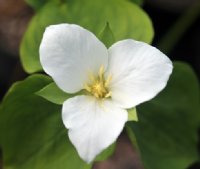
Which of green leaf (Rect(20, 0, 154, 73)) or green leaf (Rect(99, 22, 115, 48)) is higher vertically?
green leaf (Rect(99, 22, 115, 48))

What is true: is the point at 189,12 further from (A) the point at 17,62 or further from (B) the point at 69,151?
(B) the point at 69,151

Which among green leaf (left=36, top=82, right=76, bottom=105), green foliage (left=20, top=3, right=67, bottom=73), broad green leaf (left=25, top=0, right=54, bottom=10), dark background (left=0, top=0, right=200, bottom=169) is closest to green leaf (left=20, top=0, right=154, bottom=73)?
green foliage (left=20, top=3, right=67, bottom=73)

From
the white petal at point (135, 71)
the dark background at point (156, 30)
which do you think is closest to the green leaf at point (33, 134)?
the white petal at point (135, 71)

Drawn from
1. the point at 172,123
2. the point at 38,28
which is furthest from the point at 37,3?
the point at 172,123

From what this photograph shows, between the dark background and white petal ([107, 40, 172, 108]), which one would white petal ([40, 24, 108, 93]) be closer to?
white petal ([107, 40, 172, 108])

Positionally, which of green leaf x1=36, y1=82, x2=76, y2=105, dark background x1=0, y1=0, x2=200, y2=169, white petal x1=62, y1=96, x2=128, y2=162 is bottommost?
dark background x1=0, y1=0, x2=200, y2=169

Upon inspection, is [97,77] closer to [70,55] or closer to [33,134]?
[70,55]
